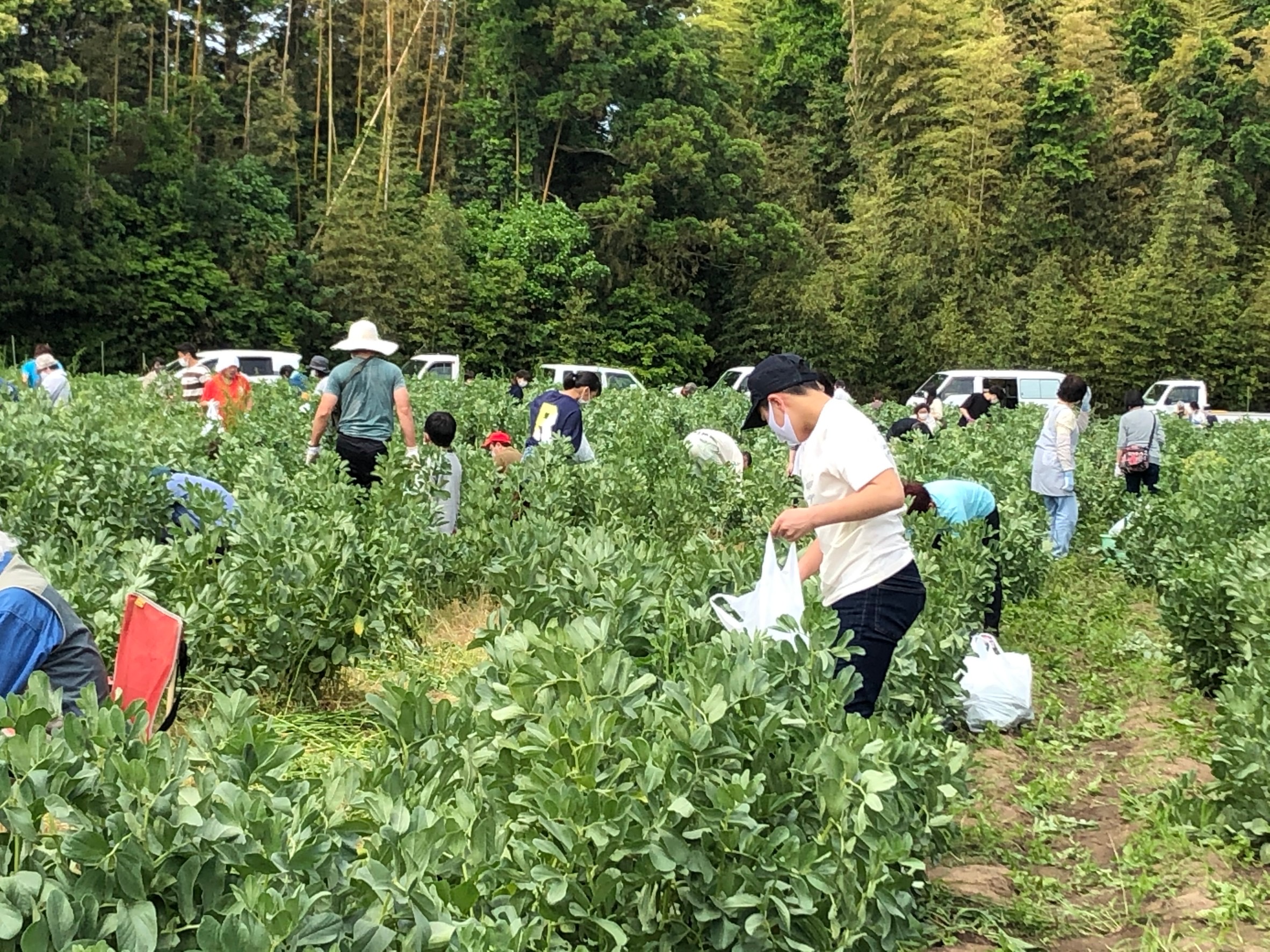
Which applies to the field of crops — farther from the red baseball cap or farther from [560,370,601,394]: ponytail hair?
[560,370,601,394]: ponytail hair

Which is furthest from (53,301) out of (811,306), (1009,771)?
(1009,771)

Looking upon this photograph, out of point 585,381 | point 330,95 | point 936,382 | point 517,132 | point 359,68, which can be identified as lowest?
point 936,382

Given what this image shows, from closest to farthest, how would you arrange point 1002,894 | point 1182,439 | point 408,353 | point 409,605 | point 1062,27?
point 1002,894, point 409,605, point 1182,439, point 408,353, point 1062,27

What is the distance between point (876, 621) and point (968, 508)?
9.30ft

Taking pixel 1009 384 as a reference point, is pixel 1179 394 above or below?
below

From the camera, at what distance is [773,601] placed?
3344mm

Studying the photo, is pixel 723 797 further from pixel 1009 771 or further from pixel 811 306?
pixel 811 306

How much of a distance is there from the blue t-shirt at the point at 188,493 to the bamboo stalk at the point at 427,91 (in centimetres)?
2437

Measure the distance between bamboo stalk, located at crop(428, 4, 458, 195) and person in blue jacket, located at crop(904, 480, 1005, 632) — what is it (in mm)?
24885

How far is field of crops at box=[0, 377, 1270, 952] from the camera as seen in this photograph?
186cm

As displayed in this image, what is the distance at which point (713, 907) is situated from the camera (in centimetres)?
260

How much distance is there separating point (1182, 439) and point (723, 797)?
44.9 feet

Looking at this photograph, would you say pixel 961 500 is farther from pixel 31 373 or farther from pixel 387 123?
pixel 387 123

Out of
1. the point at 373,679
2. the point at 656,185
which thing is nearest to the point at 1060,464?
the point at 373,679
